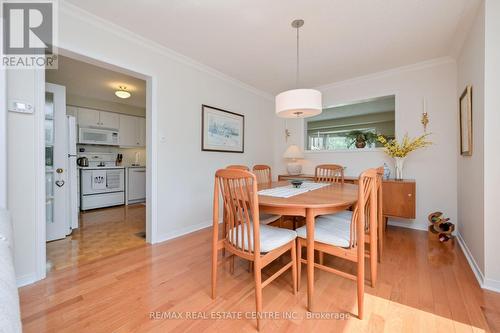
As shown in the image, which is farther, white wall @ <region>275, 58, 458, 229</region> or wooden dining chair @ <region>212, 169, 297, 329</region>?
white wall @ <region>275, 58, 458, 229</region>

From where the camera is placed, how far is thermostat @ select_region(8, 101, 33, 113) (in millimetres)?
1634

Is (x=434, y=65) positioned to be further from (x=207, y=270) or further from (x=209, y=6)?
(x=207, y=270)

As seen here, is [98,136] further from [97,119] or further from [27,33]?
[27,33]

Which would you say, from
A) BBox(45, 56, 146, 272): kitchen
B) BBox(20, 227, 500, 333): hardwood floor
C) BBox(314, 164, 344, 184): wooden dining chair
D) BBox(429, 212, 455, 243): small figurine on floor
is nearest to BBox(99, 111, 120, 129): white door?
BBox(45, 56, 146, 272): kitchen

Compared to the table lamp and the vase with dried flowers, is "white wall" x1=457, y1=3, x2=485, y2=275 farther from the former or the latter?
the table lamp

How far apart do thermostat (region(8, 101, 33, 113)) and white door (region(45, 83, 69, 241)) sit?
1.20 meters

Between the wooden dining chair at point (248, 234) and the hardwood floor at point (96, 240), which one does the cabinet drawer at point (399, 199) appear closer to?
the wooden dining chair at point (248, 234)

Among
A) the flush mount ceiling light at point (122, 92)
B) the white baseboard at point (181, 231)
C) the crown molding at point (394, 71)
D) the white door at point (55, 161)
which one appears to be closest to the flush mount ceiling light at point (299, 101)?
the crown molding at point (394, 71)

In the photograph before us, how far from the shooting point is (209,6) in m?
1.92

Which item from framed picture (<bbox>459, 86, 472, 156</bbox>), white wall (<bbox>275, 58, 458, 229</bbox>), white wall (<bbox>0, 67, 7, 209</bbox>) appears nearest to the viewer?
white wall (<bbox>0, 67, 7, 209</bbox>)

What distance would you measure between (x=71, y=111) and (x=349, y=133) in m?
5.24

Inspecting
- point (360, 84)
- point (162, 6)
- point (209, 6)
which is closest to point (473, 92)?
point (360, 84)

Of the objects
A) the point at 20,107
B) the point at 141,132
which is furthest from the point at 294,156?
the point at 141,132

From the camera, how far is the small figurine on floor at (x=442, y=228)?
8.37 feet
